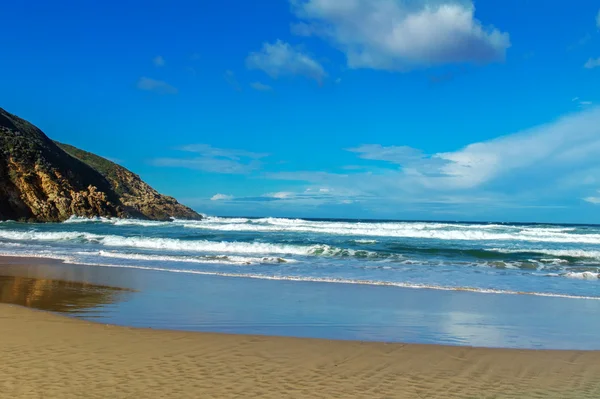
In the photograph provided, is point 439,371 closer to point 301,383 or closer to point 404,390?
point 404,390

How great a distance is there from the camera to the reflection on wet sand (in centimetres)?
781

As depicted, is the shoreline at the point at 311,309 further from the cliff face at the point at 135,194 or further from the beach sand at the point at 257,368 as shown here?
the cliff face at the point at 135,194

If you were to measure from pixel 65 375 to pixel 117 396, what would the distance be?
2.53 ft

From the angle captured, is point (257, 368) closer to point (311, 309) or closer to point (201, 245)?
point (311, 309)

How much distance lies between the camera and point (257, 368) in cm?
462

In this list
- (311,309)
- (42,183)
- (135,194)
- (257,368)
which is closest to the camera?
(257,368)

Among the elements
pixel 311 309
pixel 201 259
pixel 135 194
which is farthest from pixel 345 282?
pixel 135 194

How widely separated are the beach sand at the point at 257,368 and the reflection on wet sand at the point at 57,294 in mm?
1748

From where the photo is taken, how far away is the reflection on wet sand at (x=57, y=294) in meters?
7.81

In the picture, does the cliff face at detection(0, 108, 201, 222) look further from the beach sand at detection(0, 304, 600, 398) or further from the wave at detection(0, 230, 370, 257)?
the beach sand at detection(0, 304, 600, 398)

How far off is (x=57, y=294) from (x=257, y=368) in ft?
19.5

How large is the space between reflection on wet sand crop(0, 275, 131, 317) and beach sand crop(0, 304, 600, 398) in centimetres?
175

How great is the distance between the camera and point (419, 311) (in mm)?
8055

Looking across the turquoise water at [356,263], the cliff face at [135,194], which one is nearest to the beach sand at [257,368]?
the turquoise water at [356,263]
